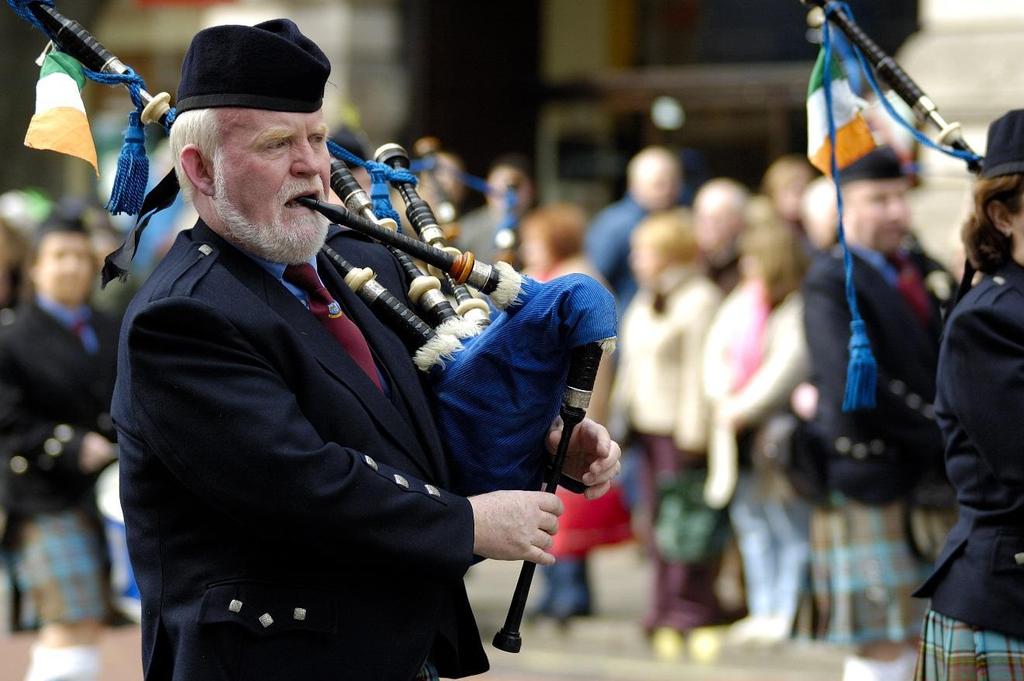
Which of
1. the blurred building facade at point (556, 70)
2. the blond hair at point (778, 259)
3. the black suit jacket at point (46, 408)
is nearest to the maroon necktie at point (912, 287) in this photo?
the blond hair at point (778, 259)

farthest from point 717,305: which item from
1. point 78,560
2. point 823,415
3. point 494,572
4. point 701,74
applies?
point 701,74

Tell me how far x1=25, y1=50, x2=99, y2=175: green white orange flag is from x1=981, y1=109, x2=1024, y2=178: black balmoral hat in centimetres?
188

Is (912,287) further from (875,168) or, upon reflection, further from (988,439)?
(988,439)

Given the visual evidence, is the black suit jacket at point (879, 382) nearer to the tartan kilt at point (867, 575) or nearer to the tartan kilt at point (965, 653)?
the tartan kilt at point (867, 575)

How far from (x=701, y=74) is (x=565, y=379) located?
28.7 feet

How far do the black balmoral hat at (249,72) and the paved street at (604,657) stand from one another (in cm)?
462

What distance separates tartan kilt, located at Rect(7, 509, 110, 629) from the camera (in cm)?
583

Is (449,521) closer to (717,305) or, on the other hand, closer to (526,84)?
(717,305)

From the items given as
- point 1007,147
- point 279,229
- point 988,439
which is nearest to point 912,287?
point 1007,147

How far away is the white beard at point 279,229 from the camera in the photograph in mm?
2775

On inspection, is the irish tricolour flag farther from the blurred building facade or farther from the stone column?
the blurred building facade

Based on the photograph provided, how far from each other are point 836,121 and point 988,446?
95 centimetres

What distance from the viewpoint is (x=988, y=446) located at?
3.43 metres

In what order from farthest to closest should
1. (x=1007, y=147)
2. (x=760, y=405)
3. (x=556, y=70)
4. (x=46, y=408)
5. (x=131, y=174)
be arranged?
(x=556, y=70) < (x=760, y=405) < (x=46, y=408) < (x=1007, y=147) < (x=131, y=174)
